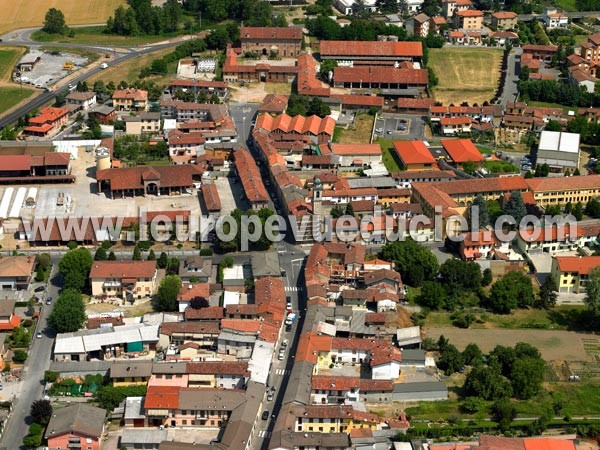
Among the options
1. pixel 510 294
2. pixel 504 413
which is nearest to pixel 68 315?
pixel 504 413

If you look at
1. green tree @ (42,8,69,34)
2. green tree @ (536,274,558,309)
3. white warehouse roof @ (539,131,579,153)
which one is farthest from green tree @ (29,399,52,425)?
green tree @ (42,8,69,34)

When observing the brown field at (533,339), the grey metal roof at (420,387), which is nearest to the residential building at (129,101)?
the brown field at (533,339)

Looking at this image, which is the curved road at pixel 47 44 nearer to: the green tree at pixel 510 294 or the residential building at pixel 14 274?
the residential building at pixel 14 274

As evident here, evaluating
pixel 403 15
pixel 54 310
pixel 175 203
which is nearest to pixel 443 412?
pixel 54 310

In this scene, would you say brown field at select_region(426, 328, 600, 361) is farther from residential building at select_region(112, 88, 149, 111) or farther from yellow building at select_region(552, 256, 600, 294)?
residential building at select_region(112, 88, 149, 111)

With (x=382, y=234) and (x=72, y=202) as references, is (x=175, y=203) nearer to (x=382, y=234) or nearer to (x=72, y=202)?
(x=72, y=202)

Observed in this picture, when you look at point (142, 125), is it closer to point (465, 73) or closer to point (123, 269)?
point (123, 269)
